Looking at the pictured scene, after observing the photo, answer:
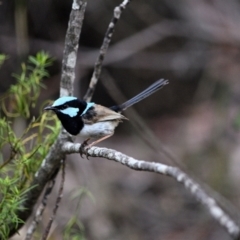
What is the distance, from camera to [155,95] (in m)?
8.96

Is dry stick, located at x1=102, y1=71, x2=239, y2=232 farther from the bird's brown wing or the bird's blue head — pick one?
the bird's blue head

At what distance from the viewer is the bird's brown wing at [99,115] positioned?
3457 mm

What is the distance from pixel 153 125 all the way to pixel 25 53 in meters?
3.19

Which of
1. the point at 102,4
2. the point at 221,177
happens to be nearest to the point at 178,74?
the point at 102,4

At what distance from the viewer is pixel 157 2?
27.7 ft

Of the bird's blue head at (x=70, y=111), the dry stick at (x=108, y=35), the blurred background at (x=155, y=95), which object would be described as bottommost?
the bird's blue head at (x=70, y=111)

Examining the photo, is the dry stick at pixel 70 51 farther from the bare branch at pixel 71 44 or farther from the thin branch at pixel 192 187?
the thin branch at pixel 192 187

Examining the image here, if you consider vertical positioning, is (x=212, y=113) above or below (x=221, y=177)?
above

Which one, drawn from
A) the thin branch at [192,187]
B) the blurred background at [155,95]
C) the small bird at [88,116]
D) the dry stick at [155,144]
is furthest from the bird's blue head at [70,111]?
the blurred background at [155,95]

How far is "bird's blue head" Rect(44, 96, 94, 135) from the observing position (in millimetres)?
2948

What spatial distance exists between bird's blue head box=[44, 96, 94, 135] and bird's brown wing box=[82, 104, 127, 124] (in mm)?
45

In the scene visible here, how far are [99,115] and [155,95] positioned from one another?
5.51 metres

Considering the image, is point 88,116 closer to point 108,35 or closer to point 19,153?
point 108,35

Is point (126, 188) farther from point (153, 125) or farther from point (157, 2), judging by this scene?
point (157, 2)
